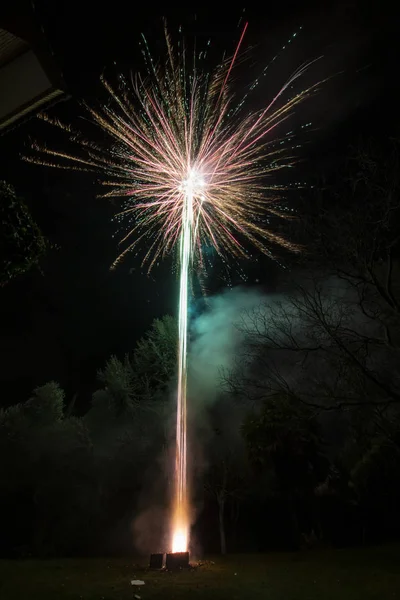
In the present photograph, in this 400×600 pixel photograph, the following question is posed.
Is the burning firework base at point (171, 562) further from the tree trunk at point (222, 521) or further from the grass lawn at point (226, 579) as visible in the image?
the tree trunk at point (222, 521)

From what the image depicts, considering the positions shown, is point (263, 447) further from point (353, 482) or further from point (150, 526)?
point (150, 526)

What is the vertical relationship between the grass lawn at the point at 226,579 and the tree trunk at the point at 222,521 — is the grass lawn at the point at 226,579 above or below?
below

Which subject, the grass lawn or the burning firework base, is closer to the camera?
the grass lawn

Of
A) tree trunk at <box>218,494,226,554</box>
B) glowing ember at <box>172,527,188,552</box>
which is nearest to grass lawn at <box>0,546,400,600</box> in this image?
glowing ember at <box>172,527,188,552</box>

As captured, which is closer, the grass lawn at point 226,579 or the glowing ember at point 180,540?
the grass lawn at point 226,579

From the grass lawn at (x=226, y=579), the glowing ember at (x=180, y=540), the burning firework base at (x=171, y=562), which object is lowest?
the grass lawn at (x=226, y=579)

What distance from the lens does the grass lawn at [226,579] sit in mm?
8531

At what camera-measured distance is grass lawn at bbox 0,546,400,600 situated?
853cm

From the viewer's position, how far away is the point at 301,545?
18438 millimetres

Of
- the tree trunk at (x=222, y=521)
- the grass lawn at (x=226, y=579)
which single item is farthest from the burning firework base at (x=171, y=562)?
the tree trunk at (x=222, y=521)

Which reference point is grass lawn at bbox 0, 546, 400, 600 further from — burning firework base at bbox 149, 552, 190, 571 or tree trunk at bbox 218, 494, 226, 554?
tree trunk at bbox 218, 494, 226, 554

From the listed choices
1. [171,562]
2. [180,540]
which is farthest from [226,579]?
[180,540]

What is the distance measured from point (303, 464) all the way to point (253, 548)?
193 inches

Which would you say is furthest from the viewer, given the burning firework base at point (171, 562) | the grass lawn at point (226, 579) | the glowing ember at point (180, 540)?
the glowing ember at point (180, 540)
